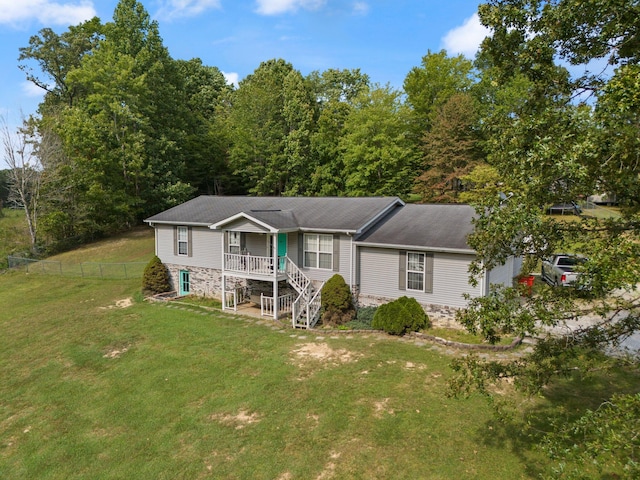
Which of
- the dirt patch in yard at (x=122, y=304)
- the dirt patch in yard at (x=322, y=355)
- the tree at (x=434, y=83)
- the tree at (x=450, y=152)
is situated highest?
the tree at (x=434, y=83)

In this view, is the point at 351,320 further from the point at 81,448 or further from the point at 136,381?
the point at 81,448

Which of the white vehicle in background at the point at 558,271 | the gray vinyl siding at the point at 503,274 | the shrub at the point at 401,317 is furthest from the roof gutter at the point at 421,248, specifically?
the white vehicle in background at the point at 558,271

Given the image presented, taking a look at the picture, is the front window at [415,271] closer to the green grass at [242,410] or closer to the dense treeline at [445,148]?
the green grass at [242,410]

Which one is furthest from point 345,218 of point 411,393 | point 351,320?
point 411,393

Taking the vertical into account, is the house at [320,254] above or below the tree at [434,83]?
below

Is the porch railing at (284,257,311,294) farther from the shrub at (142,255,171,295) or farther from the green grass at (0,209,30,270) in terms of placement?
the green grass at (0,209,30,270)

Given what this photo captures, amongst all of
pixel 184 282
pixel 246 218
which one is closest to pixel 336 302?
pixel 246 218
